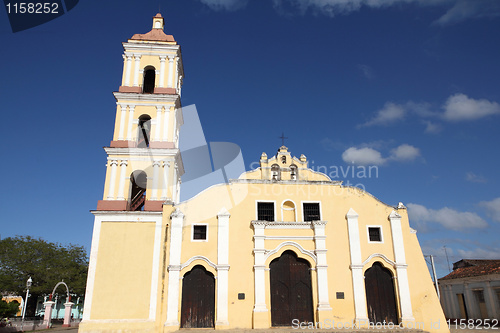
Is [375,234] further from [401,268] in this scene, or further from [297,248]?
[297,248]

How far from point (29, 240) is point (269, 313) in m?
32.9

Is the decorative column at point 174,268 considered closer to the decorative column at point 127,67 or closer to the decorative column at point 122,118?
the decorative column at point 122,118

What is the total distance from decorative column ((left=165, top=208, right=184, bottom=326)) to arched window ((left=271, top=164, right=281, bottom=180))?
5613 mm

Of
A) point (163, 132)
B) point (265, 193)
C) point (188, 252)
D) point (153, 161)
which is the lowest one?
point (188, 252)

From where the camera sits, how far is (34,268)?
122 ft

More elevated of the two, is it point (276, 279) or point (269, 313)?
point (276, 279)

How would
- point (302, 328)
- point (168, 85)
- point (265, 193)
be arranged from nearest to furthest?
point (302, 328), point (265, 193), point (168, 85)

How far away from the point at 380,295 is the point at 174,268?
10.7m

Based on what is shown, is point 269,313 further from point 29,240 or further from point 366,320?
point 29,240

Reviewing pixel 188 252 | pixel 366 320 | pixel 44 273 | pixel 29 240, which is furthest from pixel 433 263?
pixel 29 240

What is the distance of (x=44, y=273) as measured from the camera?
37.7m

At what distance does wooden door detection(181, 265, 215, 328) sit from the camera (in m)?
17.9

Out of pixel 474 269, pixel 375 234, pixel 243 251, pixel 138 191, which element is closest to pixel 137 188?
pixel 138 191

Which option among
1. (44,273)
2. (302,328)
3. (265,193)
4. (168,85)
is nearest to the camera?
(302,328)
